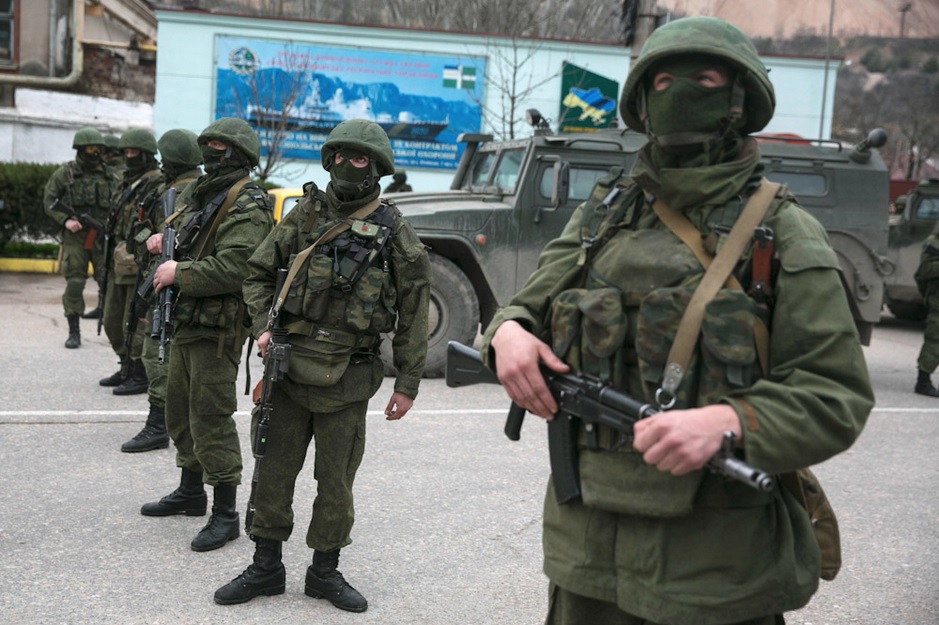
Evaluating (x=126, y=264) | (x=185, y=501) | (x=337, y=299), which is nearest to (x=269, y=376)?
(x=337, y=299)

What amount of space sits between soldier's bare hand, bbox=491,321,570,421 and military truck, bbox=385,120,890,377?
646 centimetres

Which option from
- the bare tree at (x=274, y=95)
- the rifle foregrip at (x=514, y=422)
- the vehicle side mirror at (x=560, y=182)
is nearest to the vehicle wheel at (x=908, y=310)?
the vehicle side mirror at (x=560, y=182)

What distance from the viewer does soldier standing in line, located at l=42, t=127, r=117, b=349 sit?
365 inches

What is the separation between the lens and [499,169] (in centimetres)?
Answer: 963

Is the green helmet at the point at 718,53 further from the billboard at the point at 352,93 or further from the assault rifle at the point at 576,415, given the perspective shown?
the billboard at the point at 352,93

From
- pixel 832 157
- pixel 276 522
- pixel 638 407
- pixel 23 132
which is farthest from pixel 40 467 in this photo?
pixel 23 132

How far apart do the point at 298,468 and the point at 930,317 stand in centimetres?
723

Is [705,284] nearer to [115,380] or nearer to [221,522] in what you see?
Answer: [221,522]

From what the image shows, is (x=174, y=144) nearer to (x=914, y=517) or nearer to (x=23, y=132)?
(x=914, y=517)

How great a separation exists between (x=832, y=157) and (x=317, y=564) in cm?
760

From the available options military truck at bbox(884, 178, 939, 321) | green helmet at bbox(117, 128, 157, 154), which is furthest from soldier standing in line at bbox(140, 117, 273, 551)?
military truck at bbox(884, 178, 939, 321)

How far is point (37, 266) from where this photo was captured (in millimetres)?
14367

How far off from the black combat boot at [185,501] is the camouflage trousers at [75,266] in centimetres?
473

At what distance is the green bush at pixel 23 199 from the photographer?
14.0m
